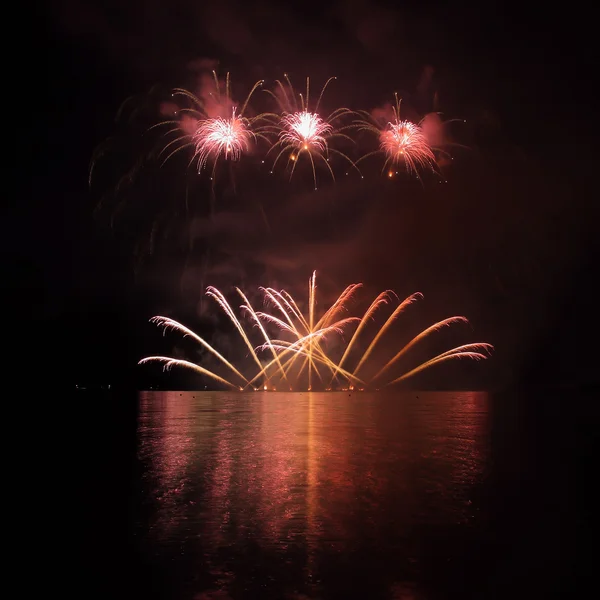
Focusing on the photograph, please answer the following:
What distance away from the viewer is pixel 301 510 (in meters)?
16.5

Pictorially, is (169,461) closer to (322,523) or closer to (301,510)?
(301,510)

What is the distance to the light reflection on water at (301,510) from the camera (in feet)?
36.6

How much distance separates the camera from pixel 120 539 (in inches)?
546

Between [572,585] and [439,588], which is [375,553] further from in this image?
[572,585]

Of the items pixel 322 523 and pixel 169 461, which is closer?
pixel 322 523

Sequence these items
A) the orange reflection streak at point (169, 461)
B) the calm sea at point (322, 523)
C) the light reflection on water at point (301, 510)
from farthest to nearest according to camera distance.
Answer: the orange reflection streak at point (169, 461) < the light reflection on water at point (301, 510) < the calm sea at point (322, 523)

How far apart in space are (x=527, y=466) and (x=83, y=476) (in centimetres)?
1728

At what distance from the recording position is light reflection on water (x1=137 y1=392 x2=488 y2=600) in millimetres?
11156

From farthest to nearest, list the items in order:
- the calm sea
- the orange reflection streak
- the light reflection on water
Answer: the orange reflection streak
the light reflection on water
the calm sea

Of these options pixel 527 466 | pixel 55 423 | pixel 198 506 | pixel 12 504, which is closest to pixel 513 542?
pixel 198 506

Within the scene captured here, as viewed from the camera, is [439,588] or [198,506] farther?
[198,506]

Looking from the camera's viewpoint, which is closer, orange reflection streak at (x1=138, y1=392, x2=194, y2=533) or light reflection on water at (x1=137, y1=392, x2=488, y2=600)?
light reflection on water at (x1=137, y1=392, x2=488, y2=600)

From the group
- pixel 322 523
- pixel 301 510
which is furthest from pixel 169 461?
pixel 322 523

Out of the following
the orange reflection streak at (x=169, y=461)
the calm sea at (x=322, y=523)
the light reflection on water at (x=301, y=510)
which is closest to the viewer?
the calm sea at (x=322, y=523)
